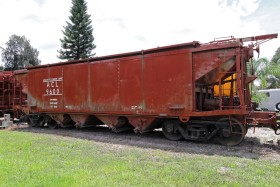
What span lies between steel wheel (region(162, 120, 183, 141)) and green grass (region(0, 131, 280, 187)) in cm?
257

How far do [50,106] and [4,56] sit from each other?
180 ft

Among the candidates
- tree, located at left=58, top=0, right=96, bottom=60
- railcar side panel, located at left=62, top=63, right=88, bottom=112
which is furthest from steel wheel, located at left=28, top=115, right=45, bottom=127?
tree, located at left=58, top=0, right=96, bottom=60

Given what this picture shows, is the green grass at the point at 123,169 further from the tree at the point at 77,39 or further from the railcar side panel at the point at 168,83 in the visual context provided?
the tree at the point at 77,39

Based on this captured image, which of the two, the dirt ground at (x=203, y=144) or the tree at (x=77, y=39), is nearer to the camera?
the dirt ground at (x=203, y=144)

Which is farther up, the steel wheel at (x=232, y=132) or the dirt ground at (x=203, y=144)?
the steel wheel at (x=232, y=132)

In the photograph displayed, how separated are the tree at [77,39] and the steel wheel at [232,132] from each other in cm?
3240

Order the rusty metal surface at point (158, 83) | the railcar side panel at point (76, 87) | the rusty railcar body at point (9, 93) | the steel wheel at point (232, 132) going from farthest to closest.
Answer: the rusty railcar body at point (9, 93) < the railcar side panel at point (76, 87) < the rusty metal surface at point (158, 83) < the steel wheel at point (232, 132)

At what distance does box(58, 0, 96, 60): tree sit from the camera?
4056 centimetres

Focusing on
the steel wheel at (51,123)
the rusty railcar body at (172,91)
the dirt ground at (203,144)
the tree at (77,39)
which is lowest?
the dirt ground at (203,144)

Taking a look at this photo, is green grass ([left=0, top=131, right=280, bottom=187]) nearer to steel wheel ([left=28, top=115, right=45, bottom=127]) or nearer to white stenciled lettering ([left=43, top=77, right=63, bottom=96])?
white stenciled lettering ([left=43, top=77, right=63, bottom=96])

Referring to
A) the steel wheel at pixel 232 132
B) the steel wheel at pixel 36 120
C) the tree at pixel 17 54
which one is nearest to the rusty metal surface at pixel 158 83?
the steel wheel at pixel 232 132

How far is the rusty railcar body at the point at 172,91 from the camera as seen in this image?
9875 mm

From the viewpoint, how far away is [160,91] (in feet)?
36.3

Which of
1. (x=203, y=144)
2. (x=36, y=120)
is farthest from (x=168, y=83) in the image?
(x=36, y=120)
